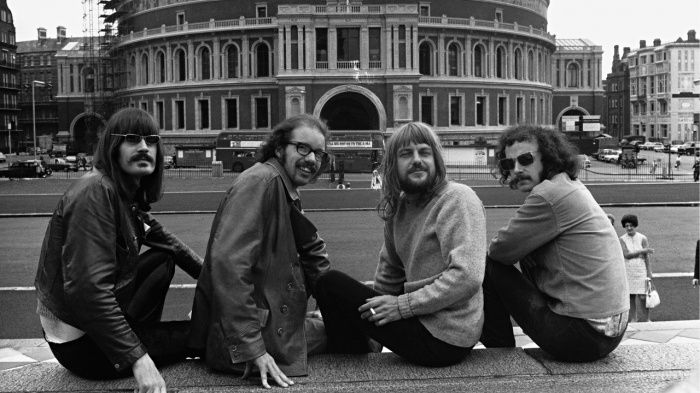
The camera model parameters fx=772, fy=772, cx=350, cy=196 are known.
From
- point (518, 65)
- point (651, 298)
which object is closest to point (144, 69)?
point (518, 65)

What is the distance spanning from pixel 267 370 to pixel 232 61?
189ft

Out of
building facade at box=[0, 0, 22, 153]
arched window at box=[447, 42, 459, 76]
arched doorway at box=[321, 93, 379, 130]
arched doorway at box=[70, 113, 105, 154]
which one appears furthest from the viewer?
building facade at box=[0, 0, 22, 153]

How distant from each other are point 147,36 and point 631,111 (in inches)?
2816

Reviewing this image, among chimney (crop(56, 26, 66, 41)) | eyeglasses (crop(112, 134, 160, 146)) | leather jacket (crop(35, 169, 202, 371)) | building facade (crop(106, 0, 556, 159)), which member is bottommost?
leather jacket (crop(35, 169, 202, 371))

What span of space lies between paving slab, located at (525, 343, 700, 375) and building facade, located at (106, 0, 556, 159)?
47630 mm

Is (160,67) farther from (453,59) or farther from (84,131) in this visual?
(453,59)

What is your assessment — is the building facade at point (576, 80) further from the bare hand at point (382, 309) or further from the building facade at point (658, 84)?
the bare hand at point (382, 309)

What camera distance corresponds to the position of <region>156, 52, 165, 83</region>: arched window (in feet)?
206

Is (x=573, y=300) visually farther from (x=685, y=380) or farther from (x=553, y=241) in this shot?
(x=685, y=380)

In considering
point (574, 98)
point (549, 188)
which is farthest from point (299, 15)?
point (549, 188)

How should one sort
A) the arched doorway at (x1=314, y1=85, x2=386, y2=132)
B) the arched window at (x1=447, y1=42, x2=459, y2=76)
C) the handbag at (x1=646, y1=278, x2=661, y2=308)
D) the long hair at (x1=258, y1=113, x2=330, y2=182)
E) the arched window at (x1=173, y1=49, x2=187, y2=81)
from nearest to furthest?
the long hair at (x1=258, y1=113, x2=330, y2=182)
the handbag at (x1=646, y1=278, x2=661, y2=308)
the arched doorway at (x1=314, y1=85, x2=386, y2=132)
the arched window at (x1=447, y1=42, x2=459, y2=76)
the arched window at (x1=173, y1=49, x2=187, y2=81)

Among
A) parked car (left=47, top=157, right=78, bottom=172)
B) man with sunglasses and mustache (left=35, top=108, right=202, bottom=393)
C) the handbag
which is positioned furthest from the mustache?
parked car (left=47, top=157, right=78, bottom=172)

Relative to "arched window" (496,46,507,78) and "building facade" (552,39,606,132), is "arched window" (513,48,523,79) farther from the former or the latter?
"building facade" (552,39,606,132)

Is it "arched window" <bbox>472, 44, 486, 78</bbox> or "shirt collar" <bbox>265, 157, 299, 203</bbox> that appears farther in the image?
"arched window" <bbox>472, 44, 486, 78</bbox>
